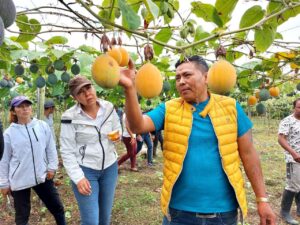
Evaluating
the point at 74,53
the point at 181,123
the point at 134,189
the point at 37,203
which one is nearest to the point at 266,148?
the point at 134,189

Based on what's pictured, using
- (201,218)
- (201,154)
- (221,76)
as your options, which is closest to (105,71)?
(221,76)

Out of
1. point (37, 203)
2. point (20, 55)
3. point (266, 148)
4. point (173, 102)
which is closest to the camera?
point (173, 102)

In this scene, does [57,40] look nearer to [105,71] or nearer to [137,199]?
[105,71]

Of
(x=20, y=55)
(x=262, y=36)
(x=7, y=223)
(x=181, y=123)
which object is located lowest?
(x=7, y=223)

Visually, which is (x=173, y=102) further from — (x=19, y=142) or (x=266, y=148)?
(x=266, y=148)

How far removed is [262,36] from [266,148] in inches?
338

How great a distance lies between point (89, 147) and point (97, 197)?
34 cm

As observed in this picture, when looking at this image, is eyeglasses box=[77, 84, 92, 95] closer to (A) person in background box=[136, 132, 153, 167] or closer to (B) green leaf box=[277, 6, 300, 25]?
(B) green leaf box=[277, 6, 300, 25]

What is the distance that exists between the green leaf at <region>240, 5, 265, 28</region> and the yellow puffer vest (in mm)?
468

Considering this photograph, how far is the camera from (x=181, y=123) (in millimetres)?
1543

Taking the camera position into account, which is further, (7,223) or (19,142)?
(7,223)

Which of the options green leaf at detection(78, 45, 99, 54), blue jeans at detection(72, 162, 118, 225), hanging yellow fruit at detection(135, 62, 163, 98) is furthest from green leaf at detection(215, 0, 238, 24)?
green leaf at detection(78, 45, 99, 54)

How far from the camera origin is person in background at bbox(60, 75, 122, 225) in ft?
7.06

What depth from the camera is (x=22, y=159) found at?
104 inches
